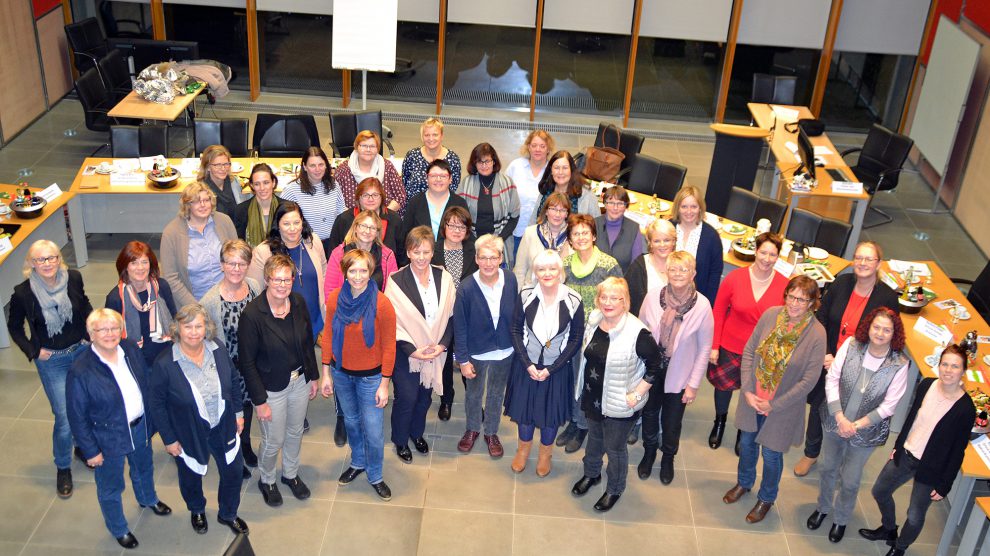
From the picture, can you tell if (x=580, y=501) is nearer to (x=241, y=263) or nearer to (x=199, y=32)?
(x=241, y=263)

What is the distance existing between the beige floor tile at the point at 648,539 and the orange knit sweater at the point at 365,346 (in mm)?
1819

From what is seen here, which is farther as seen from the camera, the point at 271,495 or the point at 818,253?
the point at 818,253

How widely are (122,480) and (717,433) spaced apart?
4.10 m

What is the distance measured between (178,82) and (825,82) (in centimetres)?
865

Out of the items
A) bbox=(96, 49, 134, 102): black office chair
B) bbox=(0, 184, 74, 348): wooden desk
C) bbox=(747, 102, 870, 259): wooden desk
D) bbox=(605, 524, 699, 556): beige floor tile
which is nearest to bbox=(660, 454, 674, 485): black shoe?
bbox=(605, 524, 699, 556): beige floor tile

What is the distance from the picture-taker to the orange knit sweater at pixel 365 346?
18.0 feet

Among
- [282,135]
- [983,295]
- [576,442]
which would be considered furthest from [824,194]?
[282,135]

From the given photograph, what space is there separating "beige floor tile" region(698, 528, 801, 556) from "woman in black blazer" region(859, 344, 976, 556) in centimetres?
72

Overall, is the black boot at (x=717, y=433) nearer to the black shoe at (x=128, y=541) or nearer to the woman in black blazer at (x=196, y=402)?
the woman in black blazer at (x=196, y=402)

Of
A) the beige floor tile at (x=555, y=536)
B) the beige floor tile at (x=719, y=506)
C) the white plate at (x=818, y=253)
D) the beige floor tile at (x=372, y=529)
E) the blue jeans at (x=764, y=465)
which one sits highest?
the white plate at (x=818, y=253)

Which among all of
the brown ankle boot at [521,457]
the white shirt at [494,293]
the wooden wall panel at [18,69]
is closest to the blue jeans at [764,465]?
the brown ankle boot at [521,457]

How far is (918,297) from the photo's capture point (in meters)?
7.18

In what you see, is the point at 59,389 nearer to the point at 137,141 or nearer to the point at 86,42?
the point at 137,141

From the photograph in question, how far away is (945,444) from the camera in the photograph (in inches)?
205
